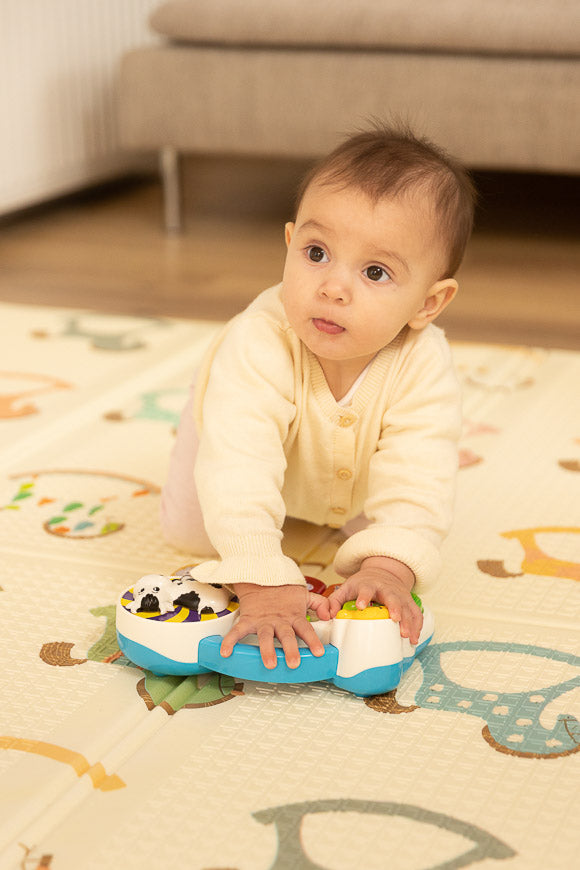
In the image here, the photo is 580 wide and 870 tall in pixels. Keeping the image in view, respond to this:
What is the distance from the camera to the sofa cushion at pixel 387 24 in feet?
5.83

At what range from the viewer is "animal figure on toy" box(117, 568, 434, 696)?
663 millimetres

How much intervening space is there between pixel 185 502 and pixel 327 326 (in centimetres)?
20

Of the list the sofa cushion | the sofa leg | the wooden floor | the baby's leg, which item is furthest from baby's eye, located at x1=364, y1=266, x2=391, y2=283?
the sofa leg

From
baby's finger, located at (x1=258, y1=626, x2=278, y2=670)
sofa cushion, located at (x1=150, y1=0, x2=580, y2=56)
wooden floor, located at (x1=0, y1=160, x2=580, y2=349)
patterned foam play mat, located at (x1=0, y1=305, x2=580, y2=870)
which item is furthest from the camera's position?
sofa cushion, located at (x1=150, y1=0, x2=580, y2=56)

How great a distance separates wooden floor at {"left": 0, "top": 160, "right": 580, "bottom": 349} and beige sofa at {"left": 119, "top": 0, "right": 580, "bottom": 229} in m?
0.16

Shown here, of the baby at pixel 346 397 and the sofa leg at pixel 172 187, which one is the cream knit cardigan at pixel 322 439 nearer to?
the baby at pixel 346 397

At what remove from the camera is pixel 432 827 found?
0.56m

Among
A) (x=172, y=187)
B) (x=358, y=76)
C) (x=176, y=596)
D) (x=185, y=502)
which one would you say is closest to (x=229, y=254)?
(x=172, y=187)

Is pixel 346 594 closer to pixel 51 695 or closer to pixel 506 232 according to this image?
pixel 51 695

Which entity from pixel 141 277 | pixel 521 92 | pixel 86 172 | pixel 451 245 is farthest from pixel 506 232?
pixel 451 245

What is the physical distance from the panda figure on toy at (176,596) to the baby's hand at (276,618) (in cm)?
2

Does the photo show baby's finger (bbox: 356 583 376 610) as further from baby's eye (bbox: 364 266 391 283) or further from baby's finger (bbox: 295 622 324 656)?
baby's eye (bbox: 364 266 391 283)

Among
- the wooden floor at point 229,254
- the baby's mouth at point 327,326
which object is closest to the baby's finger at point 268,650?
the baby's mouth at point 327,326

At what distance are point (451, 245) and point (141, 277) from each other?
1.12 metres
